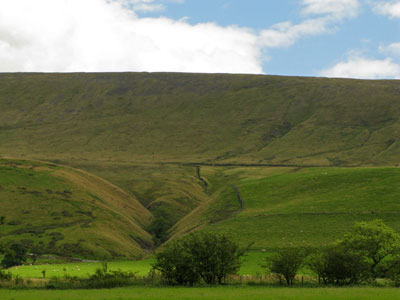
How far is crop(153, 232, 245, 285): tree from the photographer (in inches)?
1933

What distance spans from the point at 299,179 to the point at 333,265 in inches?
2454

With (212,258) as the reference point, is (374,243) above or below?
above

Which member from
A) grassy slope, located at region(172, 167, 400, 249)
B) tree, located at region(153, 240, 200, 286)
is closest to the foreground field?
tree, located at region(153, 240, 200, 286)

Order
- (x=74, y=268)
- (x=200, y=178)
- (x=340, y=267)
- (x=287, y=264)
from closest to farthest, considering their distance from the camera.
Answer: (x=340, y=267) < (x=287, y=264) < (x=74, y=268) < (x=200, y=178)

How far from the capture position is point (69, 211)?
324ft

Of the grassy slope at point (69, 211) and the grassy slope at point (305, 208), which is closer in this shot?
the grassy slope at point (305, 208)

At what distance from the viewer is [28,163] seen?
134 m

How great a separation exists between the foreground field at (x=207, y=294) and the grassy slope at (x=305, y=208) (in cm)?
2774

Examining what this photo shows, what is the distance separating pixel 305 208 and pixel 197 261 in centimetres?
4133

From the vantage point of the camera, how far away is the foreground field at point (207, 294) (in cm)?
3781

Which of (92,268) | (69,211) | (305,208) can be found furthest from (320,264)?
(69,211)

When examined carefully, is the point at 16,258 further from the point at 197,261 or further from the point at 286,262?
the point at 286,262

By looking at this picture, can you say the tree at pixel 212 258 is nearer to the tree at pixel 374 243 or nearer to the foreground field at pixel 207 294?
the foreground field at pixel 207 294

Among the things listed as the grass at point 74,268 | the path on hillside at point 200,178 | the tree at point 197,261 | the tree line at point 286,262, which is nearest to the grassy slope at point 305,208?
the tree line at point 286,262
